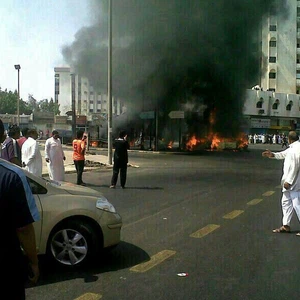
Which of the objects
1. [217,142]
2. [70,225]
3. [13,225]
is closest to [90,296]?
[70,225]

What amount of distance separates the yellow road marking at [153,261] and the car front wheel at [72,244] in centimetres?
50

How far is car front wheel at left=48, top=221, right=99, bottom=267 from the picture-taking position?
167 inches

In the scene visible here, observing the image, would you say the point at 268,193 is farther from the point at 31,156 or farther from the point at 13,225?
the point at 13,225

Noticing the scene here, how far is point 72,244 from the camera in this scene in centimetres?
427

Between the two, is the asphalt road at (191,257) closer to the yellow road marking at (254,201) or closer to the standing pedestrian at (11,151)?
the yellow road marking at (254,201)

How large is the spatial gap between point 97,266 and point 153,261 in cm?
62

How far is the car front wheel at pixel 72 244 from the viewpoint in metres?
4.23

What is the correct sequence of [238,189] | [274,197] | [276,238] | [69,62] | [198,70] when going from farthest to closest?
[69,62]
[198,70]
[238,189]
[274,197]
[276,238]

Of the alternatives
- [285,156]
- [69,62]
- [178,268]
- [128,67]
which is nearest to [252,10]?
[128,67]

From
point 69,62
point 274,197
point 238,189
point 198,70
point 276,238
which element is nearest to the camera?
point 276,238

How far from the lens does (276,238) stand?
18.2 feet

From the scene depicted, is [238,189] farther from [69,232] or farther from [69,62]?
[69,62]

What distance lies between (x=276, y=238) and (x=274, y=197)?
12.4ft

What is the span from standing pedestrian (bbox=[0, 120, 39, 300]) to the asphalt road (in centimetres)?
170
